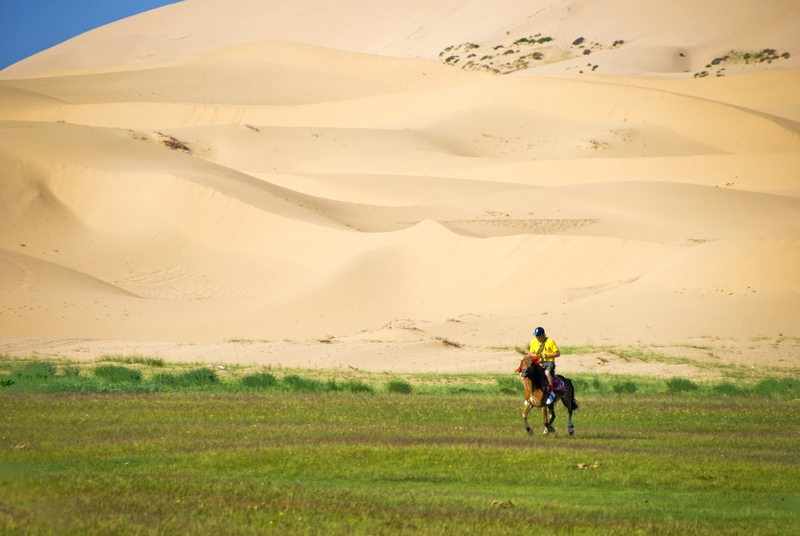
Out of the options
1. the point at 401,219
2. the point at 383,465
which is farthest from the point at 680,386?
the point at 401,219

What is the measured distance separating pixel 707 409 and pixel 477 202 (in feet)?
98.0

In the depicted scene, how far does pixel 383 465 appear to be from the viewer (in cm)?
956

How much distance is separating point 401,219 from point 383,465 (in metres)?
32.9

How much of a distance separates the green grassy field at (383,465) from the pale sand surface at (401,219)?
6.98 m

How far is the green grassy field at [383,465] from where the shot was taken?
283 inches

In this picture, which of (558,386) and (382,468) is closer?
(382,468)

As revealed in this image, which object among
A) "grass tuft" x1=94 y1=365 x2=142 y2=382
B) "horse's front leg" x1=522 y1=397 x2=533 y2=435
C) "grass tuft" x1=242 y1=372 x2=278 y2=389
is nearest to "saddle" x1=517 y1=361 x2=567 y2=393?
"horse's front leg" x1=522 y1=397 x2=533 y2=435

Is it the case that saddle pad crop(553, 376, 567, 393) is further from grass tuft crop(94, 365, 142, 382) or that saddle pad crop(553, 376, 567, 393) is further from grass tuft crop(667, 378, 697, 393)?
grass tuft crop(94, 365, 142, 382)

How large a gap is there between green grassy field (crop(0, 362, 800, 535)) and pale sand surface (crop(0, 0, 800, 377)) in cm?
698

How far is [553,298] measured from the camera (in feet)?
93.5

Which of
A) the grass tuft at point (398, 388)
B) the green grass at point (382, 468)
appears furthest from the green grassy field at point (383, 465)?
the grass tuft at point (398, 388)

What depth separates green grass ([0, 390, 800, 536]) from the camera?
7.16 metres

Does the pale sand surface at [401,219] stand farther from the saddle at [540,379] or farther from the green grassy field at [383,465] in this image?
Answer: the saddle at [540,379]

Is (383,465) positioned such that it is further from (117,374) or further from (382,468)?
(117,374)
